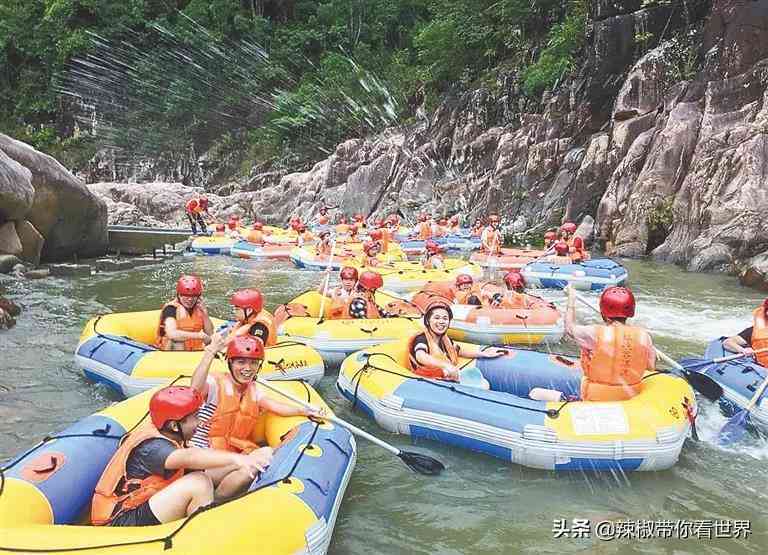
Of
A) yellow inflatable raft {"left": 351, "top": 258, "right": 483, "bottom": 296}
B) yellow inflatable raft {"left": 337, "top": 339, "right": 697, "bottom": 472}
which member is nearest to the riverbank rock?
yellow inflatable raft {"left": 351, "top": 258, "right": 483, "bottom": 296}

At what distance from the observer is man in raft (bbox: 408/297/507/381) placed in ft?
20.3

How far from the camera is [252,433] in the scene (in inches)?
200

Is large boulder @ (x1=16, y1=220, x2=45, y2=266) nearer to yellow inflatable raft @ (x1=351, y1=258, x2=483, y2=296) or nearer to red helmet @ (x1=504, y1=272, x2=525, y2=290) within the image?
yellow inflatable raft @ (x1=351, y1=258, x2=483, y2=296)

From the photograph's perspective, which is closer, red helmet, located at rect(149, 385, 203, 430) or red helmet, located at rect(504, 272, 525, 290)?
red helmet, located at rect(149, 385, 203, 430)

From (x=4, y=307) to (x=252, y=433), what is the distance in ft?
23.0

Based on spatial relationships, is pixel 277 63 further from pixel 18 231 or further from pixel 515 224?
pixel 18 231

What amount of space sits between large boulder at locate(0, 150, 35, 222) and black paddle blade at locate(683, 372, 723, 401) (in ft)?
40.8

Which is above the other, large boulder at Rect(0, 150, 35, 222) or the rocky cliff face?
the rocky cliff face

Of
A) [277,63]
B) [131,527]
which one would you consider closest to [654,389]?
[131,527]

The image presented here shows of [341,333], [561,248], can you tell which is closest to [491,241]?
[561,248]

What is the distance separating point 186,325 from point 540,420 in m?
3.87

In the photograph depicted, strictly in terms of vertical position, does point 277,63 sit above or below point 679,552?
above

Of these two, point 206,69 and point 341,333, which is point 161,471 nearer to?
point 341,333

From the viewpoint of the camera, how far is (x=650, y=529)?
14.8 feet
